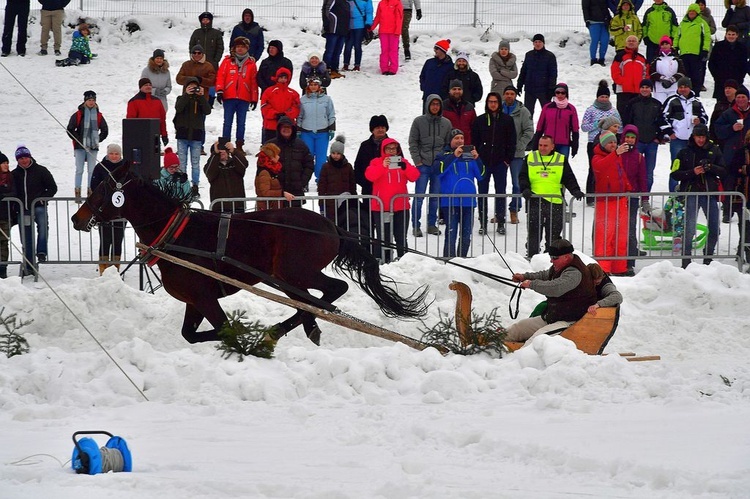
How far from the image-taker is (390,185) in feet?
47.6

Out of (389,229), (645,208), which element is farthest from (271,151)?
(645,208)

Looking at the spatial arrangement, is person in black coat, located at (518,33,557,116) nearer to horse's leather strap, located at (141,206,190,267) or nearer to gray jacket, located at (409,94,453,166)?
gray jacket, located at (409,94,453,166)

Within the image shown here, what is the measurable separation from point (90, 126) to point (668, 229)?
26.5ft

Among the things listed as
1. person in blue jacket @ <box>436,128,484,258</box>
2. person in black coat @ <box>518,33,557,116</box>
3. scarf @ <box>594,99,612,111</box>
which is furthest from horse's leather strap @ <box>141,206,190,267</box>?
person in black coat @ <box>518,33,557,116</box>

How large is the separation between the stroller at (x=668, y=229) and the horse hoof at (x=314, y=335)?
4964 millimetres

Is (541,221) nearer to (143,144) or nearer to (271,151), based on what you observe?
(271,151)

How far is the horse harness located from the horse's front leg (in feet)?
0.75

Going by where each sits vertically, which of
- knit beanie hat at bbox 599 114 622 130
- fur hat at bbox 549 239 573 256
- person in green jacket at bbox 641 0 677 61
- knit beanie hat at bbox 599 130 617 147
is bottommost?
fur hat at bbox 549 239 573 256

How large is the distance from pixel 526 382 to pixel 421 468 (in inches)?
82.2

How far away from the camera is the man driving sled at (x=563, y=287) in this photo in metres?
10.3

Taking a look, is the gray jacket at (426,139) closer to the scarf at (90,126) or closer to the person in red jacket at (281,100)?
the person in red jacket at (281,100)

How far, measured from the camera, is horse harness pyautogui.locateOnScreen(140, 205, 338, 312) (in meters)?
10.4

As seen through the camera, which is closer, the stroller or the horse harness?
the horse harness

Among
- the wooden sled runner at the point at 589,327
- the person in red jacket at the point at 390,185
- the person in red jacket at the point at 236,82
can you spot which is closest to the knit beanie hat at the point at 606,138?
the person in red jacket at the point at 390,185
